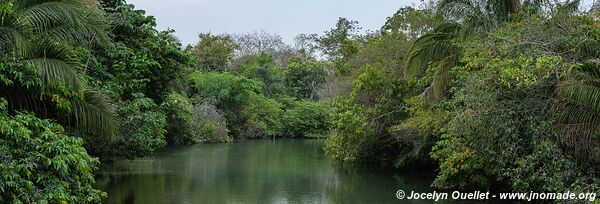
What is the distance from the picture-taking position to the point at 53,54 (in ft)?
24.5

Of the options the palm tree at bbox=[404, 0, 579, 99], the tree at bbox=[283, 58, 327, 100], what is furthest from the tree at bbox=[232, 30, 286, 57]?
the palm tree at bbox=[404, 0, 579, 99]

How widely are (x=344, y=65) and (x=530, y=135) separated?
1706 cm

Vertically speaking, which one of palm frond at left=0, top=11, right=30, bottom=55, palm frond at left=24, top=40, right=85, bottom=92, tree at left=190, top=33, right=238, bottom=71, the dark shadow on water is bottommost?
the dark shadow on water

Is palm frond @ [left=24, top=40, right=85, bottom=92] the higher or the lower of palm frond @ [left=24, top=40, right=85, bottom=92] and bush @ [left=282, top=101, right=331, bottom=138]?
the higher

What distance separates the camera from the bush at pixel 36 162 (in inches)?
250

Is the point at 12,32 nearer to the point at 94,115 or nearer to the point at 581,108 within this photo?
the point at 94,115

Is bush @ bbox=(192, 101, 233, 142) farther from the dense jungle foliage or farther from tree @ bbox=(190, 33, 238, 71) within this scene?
the dense jungle foliage

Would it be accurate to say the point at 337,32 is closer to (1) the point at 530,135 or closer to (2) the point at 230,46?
(2) the point at 230,46

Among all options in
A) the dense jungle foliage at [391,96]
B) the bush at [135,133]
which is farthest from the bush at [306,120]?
the bush at [135,133]

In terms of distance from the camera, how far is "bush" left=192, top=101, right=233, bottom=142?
37.1 metres

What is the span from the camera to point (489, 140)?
10.3 m

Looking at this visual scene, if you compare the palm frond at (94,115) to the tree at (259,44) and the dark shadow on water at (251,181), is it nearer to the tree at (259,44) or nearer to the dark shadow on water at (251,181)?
the dark shadow on water at (251,181)

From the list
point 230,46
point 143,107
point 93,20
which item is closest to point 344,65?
point 143,107

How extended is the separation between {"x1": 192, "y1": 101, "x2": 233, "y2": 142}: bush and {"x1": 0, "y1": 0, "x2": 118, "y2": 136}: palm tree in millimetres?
28235
